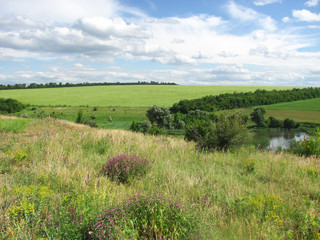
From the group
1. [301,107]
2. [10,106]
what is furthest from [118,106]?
[301,107]

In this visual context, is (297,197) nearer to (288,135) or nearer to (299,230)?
(299,230)

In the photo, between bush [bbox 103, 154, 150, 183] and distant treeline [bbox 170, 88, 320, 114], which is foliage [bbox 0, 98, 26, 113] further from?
bush [bbox 103, 154, 150, 183]

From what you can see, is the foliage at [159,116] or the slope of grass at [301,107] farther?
the slope of grass at [301,107]

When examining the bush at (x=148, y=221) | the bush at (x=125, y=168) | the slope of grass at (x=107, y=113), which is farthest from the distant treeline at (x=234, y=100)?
the bush at (x=148, y=221)

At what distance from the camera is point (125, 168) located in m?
5.41

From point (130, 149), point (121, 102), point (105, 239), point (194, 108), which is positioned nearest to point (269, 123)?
point (194, 108)

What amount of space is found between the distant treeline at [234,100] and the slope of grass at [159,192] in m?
73.0

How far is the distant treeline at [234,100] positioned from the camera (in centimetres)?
8284

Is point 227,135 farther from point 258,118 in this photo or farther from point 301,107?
point 301,107

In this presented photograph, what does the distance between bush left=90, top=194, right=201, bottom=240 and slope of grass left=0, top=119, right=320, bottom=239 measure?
221 millimetres

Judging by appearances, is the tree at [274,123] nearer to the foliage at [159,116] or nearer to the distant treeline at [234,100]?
the distant treeline at [234,100]

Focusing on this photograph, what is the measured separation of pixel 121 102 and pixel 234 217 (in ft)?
280

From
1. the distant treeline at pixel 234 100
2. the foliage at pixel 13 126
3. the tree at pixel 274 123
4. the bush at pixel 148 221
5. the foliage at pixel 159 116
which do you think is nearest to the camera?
the bush at pixel 148 221

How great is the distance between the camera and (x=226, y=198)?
416 cm
